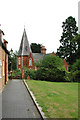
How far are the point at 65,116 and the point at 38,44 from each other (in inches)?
2925

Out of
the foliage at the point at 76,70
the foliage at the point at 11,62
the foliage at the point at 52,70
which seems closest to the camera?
the foliage at the point at 76,70

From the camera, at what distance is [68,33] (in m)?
44.6

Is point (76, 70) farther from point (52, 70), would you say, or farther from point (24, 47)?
point (24, 47)

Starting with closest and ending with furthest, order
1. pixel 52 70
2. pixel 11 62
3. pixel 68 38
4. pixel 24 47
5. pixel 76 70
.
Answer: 1. pixel 76 70
2. pixel 52 70
3. pixel 68 38
4. pixel 24 47
5. pixel 11 62

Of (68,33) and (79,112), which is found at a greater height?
(68,33)

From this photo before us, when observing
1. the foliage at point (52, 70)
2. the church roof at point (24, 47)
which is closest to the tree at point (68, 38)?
the foliage at point (52, 70)

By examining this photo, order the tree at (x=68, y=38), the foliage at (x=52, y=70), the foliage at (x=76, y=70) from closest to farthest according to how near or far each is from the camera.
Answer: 1. the foliage at (x=76, y=70)
2. the foliage at (x=52, y=70)
3. the tree at (x=68, y=38)

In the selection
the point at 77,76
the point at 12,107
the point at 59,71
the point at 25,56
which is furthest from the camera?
the point at 25,56

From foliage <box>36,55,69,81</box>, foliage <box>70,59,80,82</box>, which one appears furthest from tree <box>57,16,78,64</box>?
foliage <box>70,59,80,82</box>

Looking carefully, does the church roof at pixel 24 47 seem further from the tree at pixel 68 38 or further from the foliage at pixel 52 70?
the foliage at pixel 52 70

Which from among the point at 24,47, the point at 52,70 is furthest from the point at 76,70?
the point at 24,47

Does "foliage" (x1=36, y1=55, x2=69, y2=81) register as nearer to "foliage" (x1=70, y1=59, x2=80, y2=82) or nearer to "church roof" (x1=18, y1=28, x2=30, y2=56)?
"foliage" (x1=70, y1=59, x2=80, y2=82)

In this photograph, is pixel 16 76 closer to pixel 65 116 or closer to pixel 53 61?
pixel 53 61

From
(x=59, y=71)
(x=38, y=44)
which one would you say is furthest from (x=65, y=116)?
(x=38, y=44)
